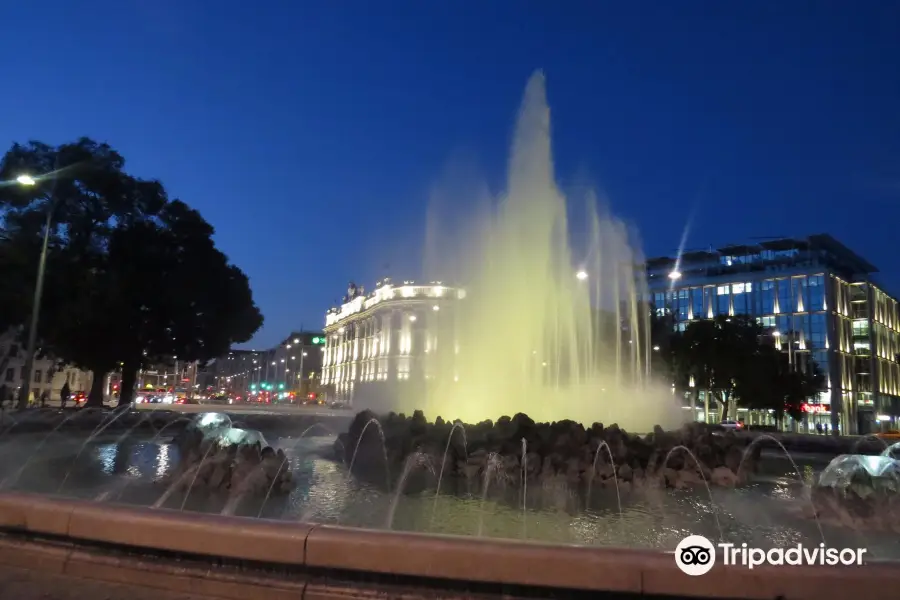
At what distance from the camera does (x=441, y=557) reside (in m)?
4.90

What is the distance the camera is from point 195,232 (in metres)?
42.7

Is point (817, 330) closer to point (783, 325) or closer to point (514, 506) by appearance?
point (783, 325)

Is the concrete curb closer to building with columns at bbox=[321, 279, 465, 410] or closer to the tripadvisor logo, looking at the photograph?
the tripadvisor logo

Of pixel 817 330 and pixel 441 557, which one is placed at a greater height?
pixel 817 330

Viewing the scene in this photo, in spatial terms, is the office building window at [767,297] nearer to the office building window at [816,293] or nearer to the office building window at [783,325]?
the office building window at [783,325]

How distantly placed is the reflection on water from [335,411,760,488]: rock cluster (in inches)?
15.9

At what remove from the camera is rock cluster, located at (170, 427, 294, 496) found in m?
12.4

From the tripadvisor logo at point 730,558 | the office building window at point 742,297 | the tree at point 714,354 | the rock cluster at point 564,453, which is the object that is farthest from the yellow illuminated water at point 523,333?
the office building window at point 742,297

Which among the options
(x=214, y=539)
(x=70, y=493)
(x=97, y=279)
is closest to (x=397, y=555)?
(x=214, y=539)

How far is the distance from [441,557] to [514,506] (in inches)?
292

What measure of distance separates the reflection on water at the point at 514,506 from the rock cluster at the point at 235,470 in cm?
34

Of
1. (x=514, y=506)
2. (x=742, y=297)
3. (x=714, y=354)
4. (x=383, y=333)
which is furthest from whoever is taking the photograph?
(x=383, y=333)

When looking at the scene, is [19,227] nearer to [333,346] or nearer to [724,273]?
[724,273]

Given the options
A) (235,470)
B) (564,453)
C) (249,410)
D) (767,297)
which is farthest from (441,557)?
(767,297)
